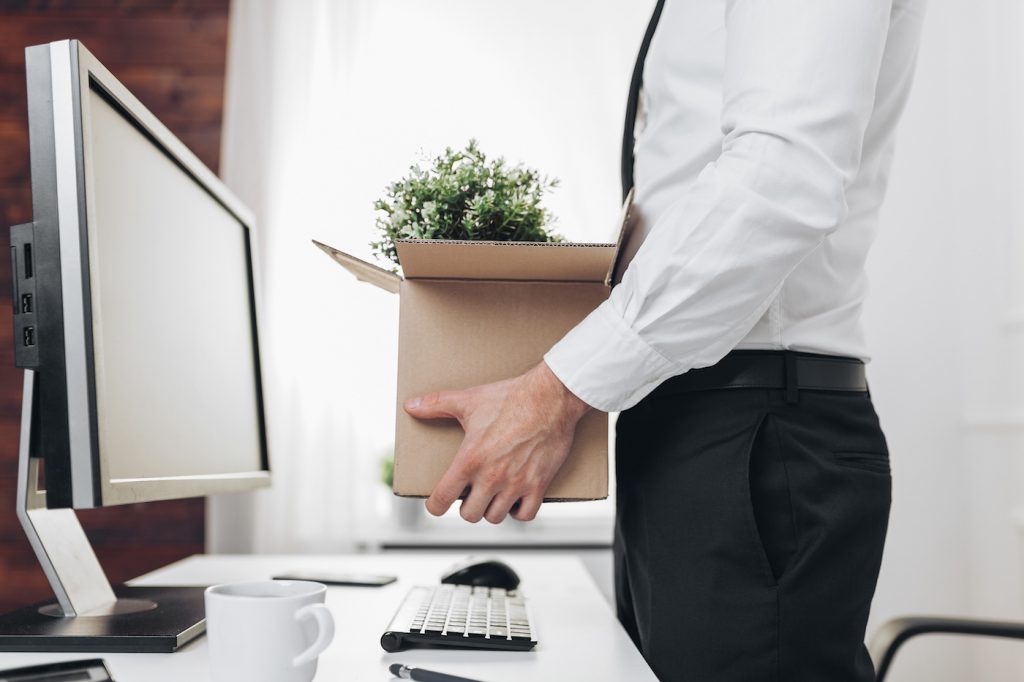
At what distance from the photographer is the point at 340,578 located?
1.12 meters

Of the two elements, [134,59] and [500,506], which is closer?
[500,506]

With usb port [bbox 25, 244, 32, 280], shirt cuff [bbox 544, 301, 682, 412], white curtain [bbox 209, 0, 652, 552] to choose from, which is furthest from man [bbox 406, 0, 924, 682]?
white curtain [bbox 209, 0, 652, 552]

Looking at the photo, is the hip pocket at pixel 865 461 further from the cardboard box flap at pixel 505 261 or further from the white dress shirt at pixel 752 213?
the cardboard box flap at pixel 505 261

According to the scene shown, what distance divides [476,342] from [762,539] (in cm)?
32

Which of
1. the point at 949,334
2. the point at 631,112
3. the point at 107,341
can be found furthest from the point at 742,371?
the point at 949,334

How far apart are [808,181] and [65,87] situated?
2.17 feet

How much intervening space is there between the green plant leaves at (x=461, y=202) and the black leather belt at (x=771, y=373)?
224mm

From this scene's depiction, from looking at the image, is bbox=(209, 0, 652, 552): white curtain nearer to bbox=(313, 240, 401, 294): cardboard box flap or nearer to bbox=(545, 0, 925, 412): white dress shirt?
bbox=(313, 240, 401, 294): cardboard box flap

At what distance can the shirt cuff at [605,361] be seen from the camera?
68 centimetres

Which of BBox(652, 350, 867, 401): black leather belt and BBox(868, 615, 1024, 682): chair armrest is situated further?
BBox(868, 615, 1024, 682): chair armrest

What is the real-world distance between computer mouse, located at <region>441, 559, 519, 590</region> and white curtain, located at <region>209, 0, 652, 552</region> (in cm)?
89

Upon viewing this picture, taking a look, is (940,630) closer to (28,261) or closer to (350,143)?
(28,261)

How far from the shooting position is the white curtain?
1898 mm

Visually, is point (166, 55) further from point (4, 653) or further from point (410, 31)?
point (4, 653)
